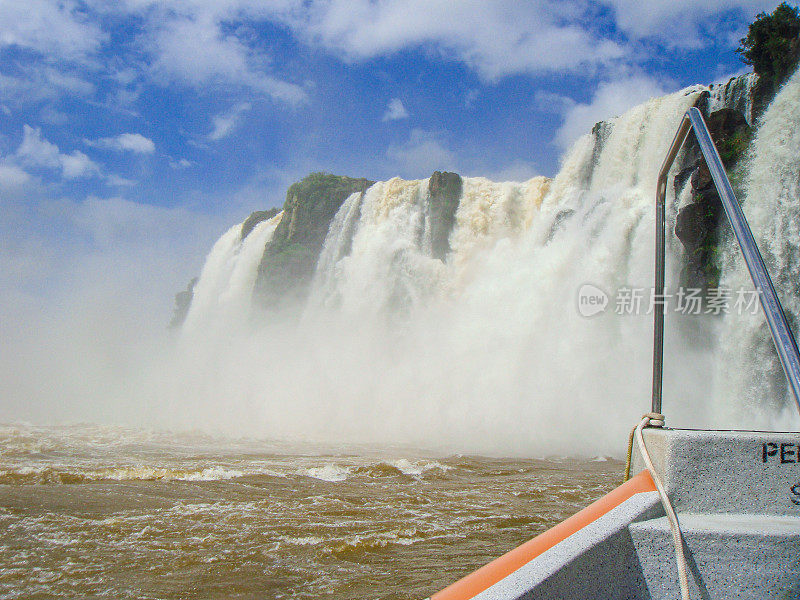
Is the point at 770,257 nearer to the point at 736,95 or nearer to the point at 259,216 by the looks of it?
the point at 736,95

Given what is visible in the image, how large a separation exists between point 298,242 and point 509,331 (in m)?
23.3

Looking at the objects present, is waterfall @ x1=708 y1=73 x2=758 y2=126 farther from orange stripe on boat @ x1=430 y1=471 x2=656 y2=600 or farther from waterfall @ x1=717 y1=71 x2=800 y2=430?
orange stripe on boat @ x1=430 y1=471 x2=656 y2=600

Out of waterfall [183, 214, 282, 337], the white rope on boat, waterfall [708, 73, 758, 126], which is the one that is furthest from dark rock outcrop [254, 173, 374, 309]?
the white rope on boat

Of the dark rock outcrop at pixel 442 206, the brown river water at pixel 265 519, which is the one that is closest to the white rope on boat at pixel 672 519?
the brown river water at pixel 265 519

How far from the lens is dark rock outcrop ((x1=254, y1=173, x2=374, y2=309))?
126 feet

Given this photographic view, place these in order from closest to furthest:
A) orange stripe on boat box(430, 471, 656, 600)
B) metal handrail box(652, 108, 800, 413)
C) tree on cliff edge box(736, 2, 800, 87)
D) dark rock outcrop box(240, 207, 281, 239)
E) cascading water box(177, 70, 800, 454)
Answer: orange stripe on boat box(430, 471, 656, 600) < metal handrail box(652, 108, 800, 413) < tree on cliff edge box(736, 2, 800, 87) < cascading water box(177, 70, 800, 454) < dark rock outcrop box(240, 207, 281, 239)

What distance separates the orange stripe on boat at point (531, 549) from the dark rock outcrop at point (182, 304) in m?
65.7

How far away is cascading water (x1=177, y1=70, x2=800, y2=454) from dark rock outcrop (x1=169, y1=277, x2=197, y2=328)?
123ft

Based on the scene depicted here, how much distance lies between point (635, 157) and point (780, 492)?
18.3 metres

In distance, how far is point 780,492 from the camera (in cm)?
203

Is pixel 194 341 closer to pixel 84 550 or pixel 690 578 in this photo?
pixel 84 550

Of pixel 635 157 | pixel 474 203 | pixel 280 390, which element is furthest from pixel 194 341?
pixel 635 157

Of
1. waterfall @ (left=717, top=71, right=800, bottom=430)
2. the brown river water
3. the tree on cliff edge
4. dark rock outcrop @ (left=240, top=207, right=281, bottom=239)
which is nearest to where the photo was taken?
the brown river water

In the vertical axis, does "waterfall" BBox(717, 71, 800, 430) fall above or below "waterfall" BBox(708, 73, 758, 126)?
below
